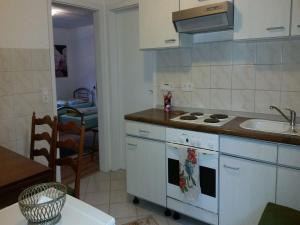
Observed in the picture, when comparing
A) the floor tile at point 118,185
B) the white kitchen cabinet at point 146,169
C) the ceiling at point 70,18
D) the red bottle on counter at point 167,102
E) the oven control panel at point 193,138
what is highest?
the ceiling at point 70,18

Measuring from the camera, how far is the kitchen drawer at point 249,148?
1.84 meters

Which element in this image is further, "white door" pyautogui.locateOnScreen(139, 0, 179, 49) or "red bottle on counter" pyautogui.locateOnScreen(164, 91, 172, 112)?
"red bottle on counter" pyautogui.locateOnScreen(164, 91, 172, 112)

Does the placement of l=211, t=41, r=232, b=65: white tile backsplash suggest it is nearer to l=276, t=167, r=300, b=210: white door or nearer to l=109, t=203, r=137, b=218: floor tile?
l=276, t=167, r=300, b=210: white door

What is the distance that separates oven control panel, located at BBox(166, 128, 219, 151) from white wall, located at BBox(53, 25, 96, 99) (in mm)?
5237

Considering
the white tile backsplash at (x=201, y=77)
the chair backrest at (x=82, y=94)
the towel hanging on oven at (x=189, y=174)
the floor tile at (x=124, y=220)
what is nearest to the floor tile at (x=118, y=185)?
the floor tile at (x=124, y=220)

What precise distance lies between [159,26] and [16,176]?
1.73m

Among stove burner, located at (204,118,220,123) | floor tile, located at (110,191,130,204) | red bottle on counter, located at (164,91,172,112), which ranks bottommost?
floor tile, located at (110,191,130,204)

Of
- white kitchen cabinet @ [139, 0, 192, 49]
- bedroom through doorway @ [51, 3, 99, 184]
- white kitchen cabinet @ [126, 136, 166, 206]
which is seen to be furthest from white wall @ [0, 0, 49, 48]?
bedroom through doorway @ [51, 3, 99, 184]

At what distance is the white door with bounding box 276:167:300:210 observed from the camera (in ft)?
5.82

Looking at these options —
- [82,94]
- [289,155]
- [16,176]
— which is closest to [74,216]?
[16,176]

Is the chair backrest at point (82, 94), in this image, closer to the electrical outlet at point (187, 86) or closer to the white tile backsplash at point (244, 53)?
the electrical outlet at point (187, 86)

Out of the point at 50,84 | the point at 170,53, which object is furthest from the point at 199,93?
the point at 50,84

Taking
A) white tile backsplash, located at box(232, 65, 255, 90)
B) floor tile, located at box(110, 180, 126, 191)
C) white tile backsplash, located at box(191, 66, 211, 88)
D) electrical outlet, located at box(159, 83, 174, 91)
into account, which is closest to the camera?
white tile backsplash, located at box(232, 65, 255, 90)

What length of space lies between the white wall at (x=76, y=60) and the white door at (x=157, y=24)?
4.72 m
